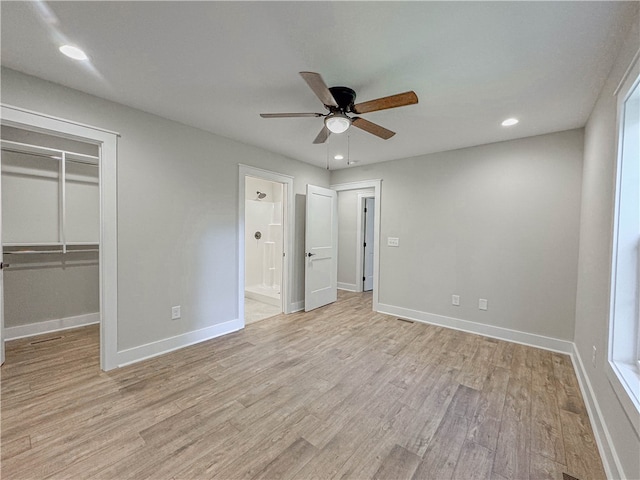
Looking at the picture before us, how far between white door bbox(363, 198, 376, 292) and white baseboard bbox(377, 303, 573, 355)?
5.62 ft

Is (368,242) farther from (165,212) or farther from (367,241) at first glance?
(165,212)

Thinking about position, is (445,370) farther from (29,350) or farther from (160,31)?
(29,350)

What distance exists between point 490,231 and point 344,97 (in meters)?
2.63

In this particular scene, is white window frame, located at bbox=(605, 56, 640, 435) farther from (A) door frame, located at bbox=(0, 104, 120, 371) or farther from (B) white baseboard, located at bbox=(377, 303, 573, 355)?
(A) door frame, located at bbox=(0, 104, 120, 371)

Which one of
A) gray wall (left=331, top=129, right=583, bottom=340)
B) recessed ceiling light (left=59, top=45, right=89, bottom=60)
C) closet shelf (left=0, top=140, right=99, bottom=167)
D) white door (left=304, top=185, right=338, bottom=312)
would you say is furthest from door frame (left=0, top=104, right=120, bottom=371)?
gray wall (left=331, top=129, right=583, bottom=340)

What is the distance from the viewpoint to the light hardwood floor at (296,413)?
4.93 feet

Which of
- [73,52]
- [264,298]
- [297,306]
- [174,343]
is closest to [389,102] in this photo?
[73,52]

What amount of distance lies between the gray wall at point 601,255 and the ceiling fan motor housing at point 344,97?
1.58m

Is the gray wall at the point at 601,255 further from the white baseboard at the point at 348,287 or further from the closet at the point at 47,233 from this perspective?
the closet at the point at 47,233

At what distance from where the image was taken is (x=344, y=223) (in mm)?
6227

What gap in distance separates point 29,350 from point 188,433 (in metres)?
2.46

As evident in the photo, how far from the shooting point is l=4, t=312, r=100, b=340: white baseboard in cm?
303

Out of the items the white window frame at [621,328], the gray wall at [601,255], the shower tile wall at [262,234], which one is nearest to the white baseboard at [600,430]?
the gray wall at [601,255]

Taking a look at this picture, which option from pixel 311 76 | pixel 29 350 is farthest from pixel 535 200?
pixel 29 350
